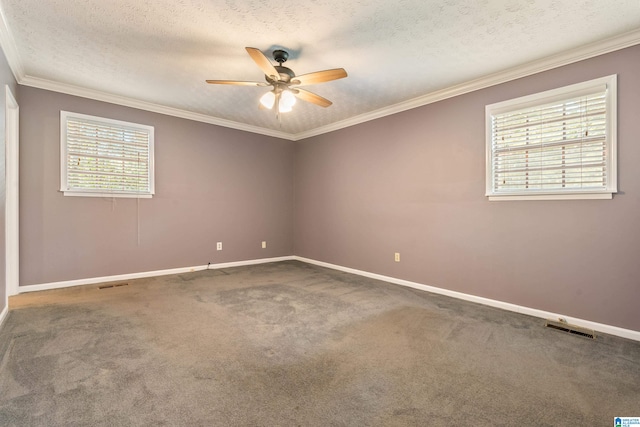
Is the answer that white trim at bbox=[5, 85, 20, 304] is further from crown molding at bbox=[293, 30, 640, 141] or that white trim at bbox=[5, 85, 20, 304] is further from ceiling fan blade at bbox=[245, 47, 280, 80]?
crown molding at bbox=[293, 30, 640, 141]

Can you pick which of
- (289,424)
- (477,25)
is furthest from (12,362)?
(477,25)

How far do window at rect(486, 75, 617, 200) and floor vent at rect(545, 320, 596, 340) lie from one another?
3.93 ft

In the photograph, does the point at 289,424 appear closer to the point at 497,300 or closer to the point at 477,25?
the point at 497,300

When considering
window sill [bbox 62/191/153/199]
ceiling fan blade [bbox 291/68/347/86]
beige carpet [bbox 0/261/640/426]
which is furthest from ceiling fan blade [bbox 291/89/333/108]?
window sill [bbox 62/191/153/199]

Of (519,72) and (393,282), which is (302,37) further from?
(393,282)

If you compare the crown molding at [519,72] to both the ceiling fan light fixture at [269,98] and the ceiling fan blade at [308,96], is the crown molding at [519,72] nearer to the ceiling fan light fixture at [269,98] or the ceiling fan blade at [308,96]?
the ceiling fan blade at [308,96]

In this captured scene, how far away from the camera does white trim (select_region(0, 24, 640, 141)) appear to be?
2591 millimetres

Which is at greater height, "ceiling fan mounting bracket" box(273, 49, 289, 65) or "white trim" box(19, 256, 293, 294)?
"ceiling fan mounting bracket" box(273, 49, 289, 65)

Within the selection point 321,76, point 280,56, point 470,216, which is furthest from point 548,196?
point 280,56

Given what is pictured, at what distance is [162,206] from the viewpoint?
15.0 feet

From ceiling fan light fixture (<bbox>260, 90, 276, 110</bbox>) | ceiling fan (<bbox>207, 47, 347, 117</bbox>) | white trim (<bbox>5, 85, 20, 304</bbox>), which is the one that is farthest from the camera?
white trim (<bbox>5, 85, 20, 304</bbox>)

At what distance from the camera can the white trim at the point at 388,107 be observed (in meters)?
2.59

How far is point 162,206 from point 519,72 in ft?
16.3

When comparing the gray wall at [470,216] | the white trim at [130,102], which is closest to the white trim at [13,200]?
the white trim at [130,102]
